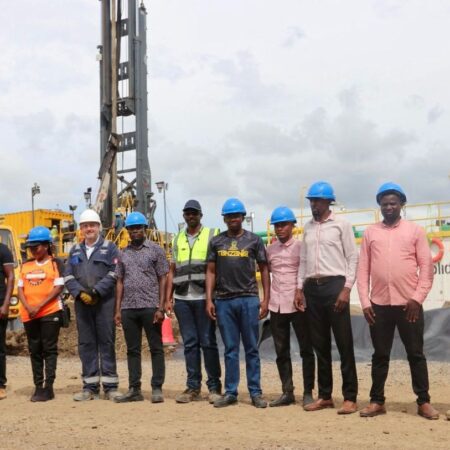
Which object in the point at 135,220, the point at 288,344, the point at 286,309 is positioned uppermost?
the point at 135,220

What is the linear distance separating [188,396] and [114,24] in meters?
17.9

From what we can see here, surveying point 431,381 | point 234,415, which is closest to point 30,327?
point 234,415

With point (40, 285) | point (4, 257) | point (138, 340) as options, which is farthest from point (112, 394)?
point (4, 257)

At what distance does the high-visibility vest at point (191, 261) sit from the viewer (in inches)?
282

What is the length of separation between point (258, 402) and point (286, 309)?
984mm

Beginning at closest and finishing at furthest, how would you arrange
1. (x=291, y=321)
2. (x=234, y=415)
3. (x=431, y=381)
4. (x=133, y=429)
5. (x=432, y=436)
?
(x=432, y=436) < (x=133, y=429) < (x=234, y=415) < (x=291, y=321) < (x=431, y=381)

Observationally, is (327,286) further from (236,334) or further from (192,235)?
(192,235)

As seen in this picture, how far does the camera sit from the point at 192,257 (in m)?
7.20

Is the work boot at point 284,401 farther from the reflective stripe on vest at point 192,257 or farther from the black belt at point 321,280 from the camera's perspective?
the reflective stripe on vest at point 192,257

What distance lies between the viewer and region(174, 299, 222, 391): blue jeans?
23.6ft

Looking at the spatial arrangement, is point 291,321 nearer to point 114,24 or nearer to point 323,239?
point 323,239

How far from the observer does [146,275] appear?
730 cm

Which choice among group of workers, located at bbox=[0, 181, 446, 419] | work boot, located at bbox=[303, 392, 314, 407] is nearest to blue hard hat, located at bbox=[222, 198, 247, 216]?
group of workers, located at bbox=[0, 181, 446, 419]

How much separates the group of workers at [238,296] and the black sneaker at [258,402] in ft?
0.05
